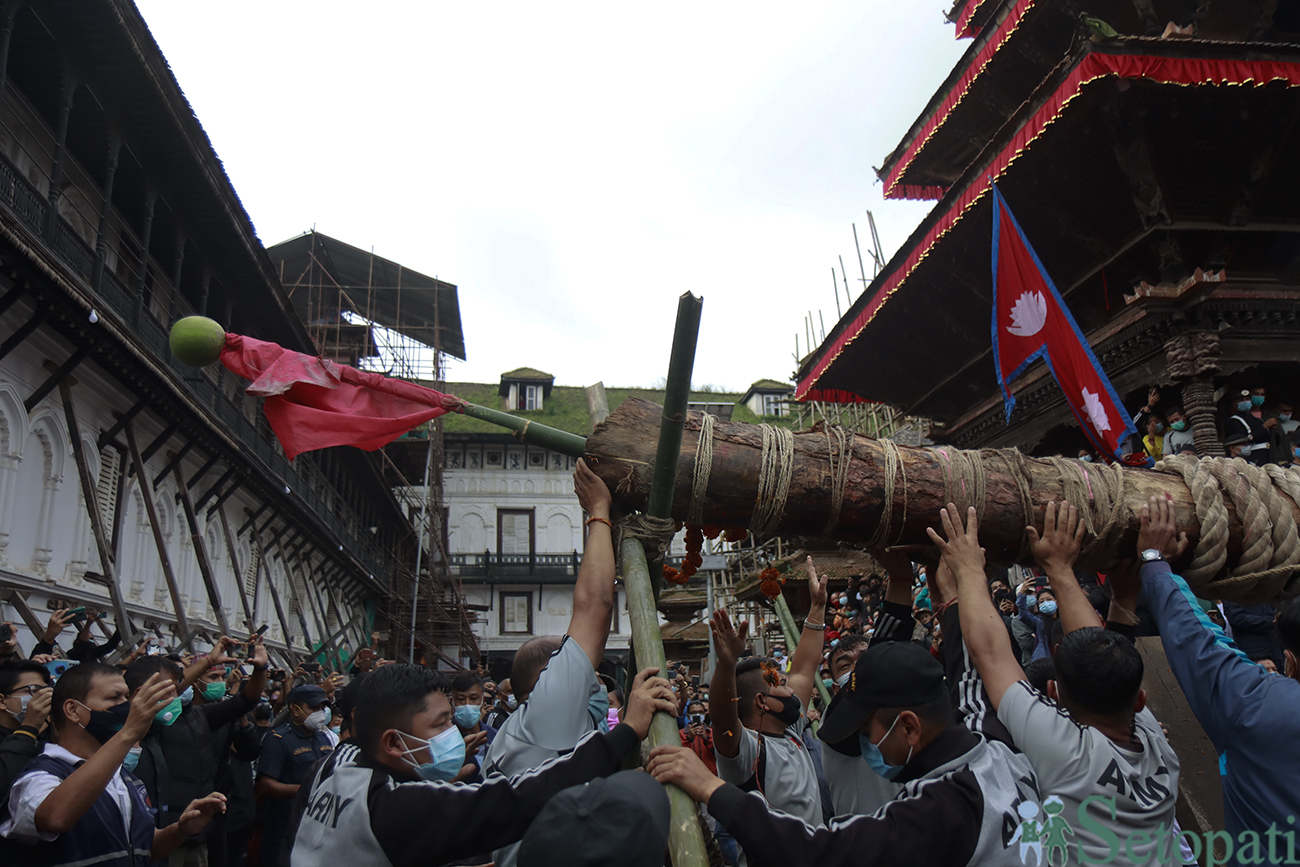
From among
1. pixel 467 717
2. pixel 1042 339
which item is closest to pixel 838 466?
pixel 467 717

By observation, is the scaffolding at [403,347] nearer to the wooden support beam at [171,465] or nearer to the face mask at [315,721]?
the wooden support beam at [171,465]

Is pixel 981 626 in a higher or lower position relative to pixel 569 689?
higher

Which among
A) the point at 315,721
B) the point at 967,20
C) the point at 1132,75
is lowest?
the point at 315,721

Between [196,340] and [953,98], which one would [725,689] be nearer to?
[196,340]

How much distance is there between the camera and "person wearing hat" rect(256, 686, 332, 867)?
627 cm

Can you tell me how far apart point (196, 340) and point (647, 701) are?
1779 mm

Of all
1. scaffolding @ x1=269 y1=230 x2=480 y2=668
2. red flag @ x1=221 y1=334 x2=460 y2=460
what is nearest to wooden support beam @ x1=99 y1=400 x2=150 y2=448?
red flag @ x1=221 y1=334 x2=460 y2=460

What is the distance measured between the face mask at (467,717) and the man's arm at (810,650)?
306 centimetres

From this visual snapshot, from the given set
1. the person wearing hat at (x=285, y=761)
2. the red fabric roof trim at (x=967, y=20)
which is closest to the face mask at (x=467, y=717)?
the person wearing hat at (x=285, y=761)

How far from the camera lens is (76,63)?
11062 millimetres

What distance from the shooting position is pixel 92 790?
291 cm

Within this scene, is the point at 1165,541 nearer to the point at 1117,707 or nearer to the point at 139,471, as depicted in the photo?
the point at 1117,707

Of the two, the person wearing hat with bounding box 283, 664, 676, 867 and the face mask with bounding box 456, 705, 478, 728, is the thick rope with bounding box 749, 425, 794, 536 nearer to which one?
the person wearing hat with bounding box 283, 664, 676, 867

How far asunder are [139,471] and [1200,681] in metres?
13.5
